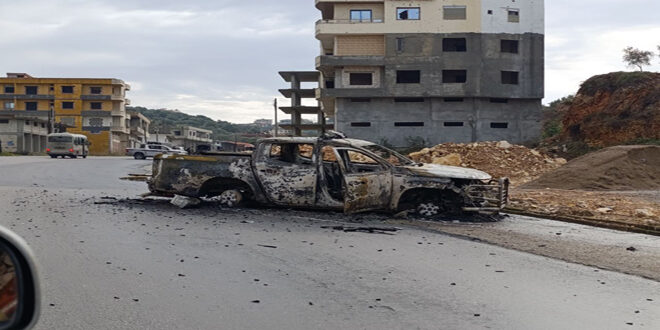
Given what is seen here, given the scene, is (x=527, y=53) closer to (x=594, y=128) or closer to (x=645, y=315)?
(x=594, y=128)

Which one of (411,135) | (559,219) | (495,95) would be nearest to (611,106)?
(495,95)

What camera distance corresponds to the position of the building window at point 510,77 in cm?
5144

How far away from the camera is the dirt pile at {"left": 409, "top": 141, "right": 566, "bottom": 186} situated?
2775 cm

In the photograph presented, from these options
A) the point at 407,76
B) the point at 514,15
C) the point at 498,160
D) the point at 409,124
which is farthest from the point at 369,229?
the point at 514,15

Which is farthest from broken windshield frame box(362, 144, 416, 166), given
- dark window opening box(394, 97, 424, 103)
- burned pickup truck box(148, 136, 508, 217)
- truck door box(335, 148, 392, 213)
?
dark window opening box(394, 97, 424, 103)

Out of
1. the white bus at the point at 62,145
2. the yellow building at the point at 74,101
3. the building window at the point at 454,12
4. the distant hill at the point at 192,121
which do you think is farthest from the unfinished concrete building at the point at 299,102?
the distant hill at the point at 192,121

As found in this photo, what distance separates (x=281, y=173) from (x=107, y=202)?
434cm

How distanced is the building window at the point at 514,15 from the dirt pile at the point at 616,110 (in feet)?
39.9

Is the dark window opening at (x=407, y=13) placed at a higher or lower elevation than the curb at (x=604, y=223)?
higher

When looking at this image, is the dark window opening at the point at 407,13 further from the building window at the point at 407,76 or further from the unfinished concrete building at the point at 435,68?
the building window at the point at 407,76

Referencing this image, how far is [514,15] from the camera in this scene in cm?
5125

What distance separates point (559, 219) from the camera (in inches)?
491

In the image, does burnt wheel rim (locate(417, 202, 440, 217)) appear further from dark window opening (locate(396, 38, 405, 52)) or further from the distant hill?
the distant hill

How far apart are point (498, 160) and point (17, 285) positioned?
1130 inches
